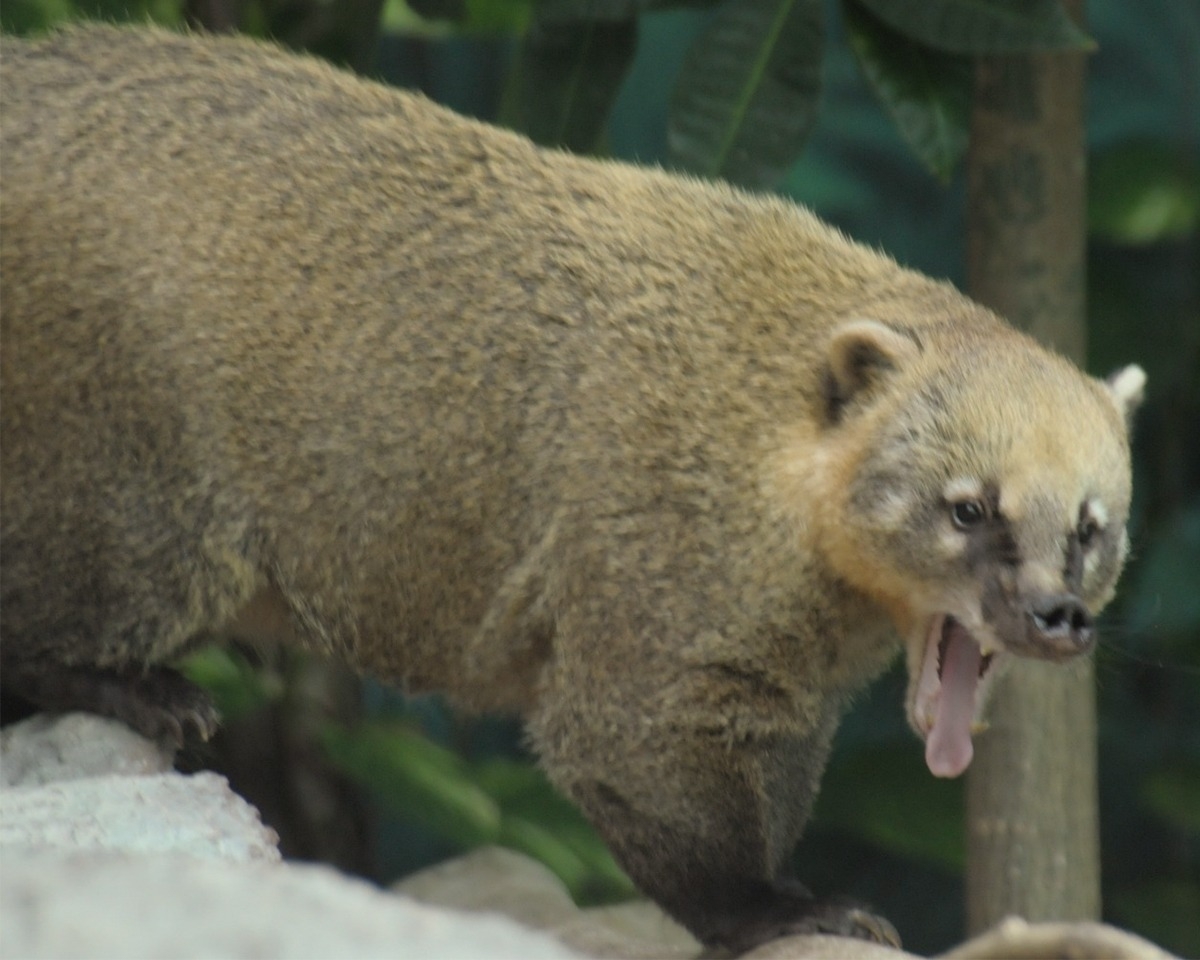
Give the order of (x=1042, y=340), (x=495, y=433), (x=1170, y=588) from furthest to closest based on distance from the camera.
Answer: (x=1170, y=588)
(x=1042, y=340)
(x=495, y=433)

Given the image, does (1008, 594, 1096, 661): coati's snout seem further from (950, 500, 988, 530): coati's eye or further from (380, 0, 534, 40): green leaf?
(380, 0, 534, 40): green leaf

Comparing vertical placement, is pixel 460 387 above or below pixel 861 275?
below

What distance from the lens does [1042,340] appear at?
5633 mm

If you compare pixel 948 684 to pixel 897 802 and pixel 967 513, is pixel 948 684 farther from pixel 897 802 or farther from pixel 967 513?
pixel 897 802

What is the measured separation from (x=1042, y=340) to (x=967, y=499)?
67.5 inches

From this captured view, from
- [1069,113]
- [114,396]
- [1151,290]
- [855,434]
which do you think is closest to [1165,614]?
[1151,290]

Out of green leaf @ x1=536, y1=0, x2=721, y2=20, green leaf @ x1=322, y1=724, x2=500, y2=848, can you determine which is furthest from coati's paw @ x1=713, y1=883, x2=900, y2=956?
green leaf @ x1=536, y1=0, x2=721, y2=20

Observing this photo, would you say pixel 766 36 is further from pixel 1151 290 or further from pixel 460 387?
pixel 1151 290

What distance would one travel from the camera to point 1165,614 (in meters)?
7.24

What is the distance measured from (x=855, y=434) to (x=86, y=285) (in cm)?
187

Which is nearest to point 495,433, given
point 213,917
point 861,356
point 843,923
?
point 861,356

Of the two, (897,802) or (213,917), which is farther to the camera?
(897,802)

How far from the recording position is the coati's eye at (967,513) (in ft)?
13.3

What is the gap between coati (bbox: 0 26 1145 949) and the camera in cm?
432
